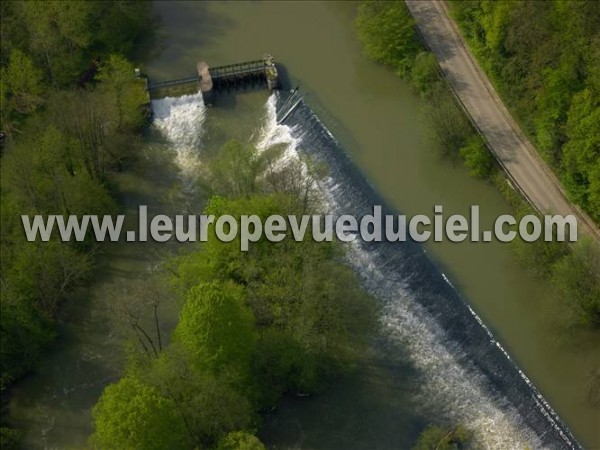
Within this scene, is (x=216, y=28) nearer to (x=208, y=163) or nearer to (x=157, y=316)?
(x=208, y=163)

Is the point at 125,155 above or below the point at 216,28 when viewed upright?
below

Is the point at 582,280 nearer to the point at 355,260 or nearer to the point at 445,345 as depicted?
the point at 445,345

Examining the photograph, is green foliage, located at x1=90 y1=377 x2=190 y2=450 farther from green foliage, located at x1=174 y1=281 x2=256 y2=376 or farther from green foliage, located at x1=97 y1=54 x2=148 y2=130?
green foliage, located at x1=97 y1=54 x2=148 y2=130

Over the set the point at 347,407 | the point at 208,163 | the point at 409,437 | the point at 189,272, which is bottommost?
the point at 409,437

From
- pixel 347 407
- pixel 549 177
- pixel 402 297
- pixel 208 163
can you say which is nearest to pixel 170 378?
pixel 347 407

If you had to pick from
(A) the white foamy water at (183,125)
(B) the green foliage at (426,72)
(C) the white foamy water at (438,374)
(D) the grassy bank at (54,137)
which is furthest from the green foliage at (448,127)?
(D) the grassy bank at (54,137)

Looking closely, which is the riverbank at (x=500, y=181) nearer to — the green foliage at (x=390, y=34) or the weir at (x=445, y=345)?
the green foliage at (x=390, y=34)
